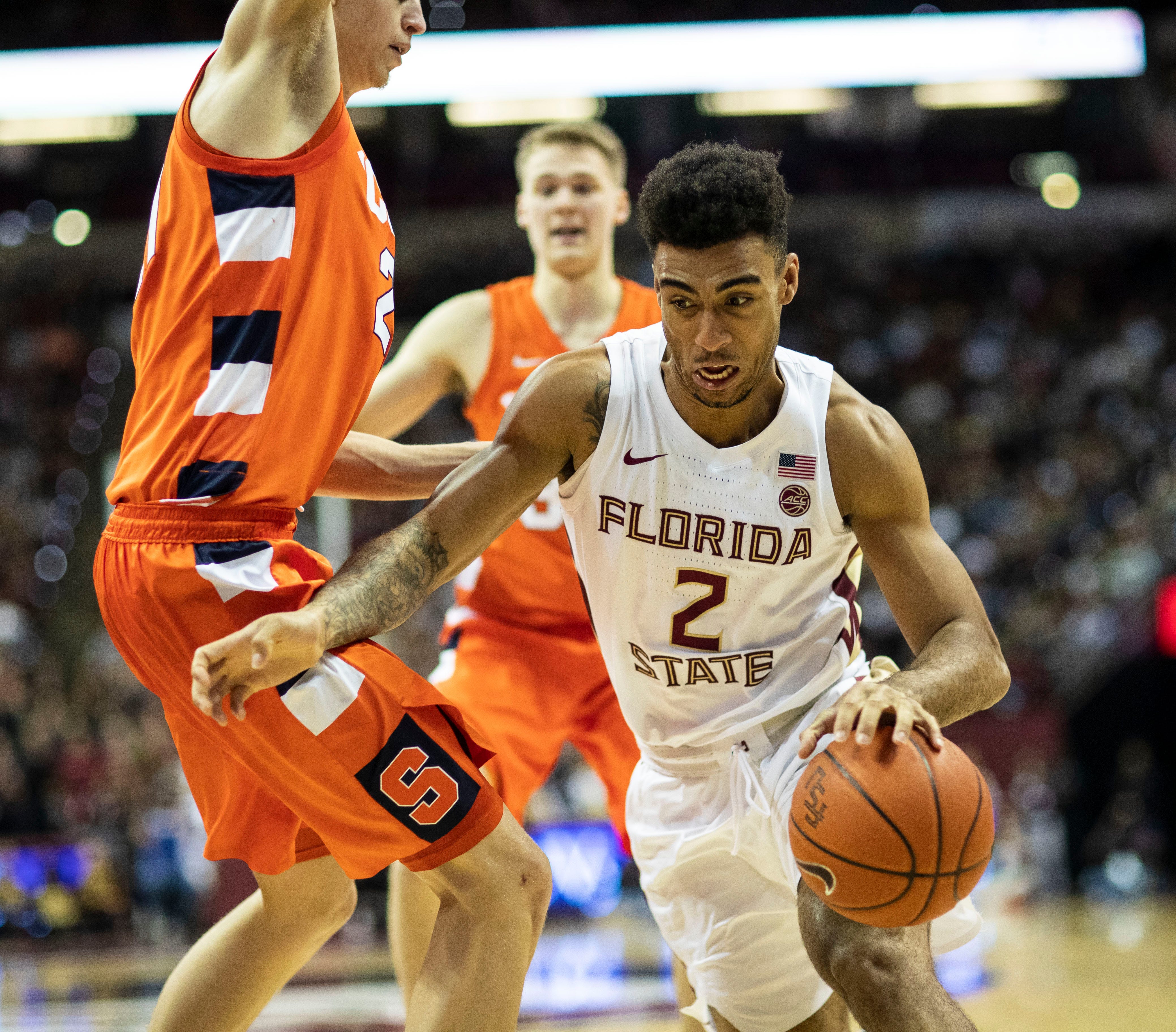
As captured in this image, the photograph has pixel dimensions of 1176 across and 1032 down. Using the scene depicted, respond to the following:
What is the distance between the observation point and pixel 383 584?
2.72 metres

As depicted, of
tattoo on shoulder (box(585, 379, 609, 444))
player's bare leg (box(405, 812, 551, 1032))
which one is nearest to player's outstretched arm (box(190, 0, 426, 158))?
tattoo on shoulder (box(585, 379, 609, 444))

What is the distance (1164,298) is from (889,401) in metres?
4.62

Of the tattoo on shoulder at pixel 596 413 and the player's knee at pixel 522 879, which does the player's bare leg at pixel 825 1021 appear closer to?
the player's knee at pixel 522 879

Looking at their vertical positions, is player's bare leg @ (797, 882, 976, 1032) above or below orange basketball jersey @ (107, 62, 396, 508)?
below

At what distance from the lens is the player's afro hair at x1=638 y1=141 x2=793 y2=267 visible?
2.66m

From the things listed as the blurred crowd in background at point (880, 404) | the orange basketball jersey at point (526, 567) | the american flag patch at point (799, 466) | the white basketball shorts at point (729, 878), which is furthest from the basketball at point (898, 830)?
the blurred crowd in background at point (880, 404)

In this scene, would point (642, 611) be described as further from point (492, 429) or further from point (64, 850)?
point (64, 850)

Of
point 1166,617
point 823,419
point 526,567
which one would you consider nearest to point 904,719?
point 823,419

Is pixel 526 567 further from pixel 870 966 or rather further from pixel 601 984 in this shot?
pixel 601 984

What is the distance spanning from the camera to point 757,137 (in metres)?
20.5

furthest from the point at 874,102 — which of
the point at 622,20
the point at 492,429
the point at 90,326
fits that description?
the point at 492,429

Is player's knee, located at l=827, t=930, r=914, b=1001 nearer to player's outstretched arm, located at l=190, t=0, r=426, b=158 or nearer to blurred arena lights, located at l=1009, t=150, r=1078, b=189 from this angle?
player's outstretched arm, located at l=190, t=0, r=426, b=158

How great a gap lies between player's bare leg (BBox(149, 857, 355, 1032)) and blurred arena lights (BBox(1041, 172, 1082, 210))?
19771mm

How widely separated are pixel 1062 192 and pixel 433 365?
1852 cm
